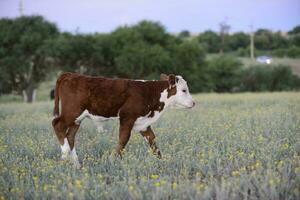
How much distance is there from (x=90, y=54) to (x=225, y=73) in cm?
1652

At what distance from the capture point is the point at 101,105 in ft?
28.5

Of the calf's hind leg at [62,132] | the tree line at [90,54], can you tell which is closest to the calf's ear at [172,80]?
the calf's hind leg at [62,132]

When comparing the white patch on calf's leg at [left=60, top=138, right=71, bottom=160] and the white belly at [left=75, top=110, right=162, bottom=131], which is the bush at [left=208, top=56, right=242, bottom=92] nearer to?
the white belly at [left=75, top=110, right=162, bottom=131]

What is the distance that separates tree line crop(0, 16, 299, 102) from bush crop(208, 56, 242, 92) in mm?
5358

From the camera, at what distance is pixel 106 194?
5.89 m

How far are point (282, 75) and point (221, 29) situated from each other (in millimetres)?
27413

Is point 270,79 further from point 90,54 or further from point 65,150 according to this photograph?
point 65,150

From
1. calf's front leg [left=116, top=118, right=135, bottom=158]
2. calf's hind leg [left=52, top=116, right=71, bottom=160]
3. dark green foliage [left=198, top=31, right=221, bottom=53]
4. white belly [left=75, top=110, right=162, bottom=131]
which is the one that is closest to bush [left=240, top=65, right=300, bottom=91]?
dark green foliage [left=198, top=31, right=221, bottom=53]

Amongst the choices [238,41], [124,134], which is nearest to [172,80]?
[124,134]

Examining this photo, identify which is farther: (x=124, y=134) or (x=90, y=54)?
(x=90, y=54)

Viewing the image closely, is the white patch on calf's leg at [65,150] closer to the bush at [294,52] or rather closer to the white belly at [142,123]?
the white belly at [142,123]

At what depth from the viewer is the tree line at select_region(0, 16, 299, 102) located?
38906mm

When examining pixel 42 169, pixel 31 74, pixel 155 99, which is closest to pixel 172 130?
pixel 155 99

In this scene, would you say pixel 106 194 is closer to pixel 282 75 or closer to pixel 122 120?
pixel 122 120
